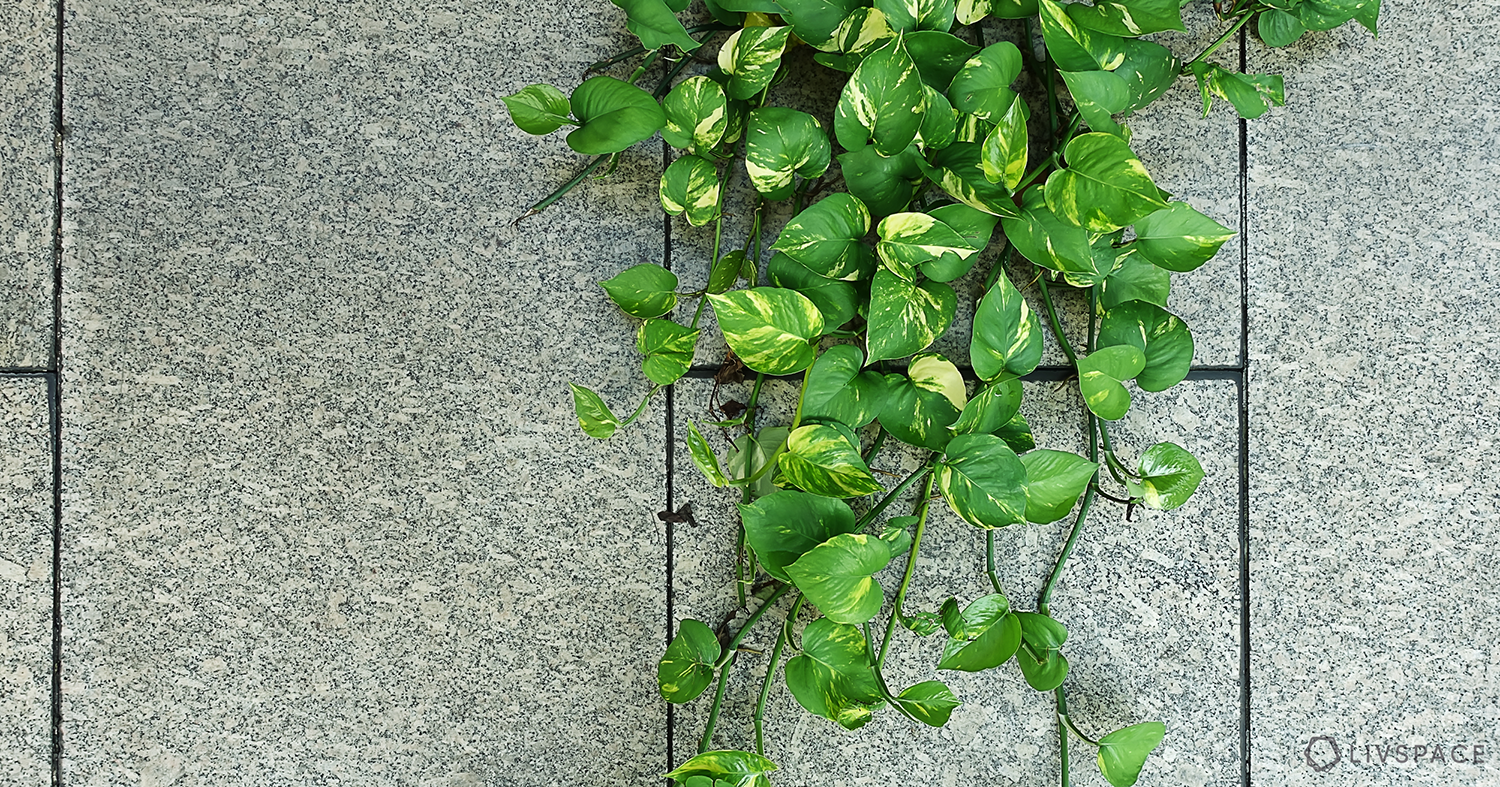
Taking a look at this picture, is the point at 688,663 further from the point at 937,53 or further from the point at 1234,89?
the point at 1234,89

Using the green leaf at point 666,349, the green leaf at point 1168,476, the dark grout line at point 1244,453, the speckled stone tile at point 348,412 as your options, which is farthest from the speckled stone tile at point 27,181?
the dark grout line at point 1244,453

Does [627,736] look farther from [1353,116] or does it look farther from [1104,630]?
[1353,116]

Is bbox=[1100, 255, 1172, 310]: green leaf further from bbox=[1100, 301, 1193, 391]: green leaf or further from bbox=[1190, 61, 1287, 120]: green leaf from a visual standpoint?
bbox=[1190, 61, 1287, 120]: green leaf

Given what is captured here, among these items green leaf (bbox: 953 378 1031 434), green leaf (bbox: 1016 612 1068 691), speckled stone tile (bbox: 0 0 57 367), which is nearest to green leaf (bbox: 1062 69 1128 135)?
green leaf (bbox: 953 378 1031 434)

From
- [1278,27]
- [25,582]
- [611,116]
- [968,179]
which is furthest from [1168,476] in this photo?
[25,582]

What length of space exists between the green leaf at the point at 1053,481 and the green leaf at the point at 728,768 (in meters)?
0.31

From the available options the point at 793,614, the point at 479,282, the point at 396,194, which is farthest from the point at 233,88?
the point at 793,614

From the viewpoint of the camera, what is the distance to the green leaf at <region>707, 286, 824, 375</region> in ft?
2.32

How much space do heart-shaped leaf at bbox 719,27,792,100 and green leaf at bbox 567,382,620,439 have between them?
0.97 ft

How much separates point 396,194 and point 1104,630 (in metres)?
0.81

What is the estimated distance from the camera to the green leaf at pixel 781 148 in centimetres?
78

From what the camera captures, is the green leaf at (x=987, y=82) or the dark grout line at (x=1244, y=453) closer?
the green leaf at (x=987, y=82)

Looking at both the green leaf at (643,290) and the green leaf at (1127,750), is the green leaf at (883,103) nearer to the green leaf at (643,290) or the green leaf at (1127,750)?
the green leaf at (643,290)

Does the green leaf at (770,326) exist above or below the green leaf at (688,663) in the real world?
above
